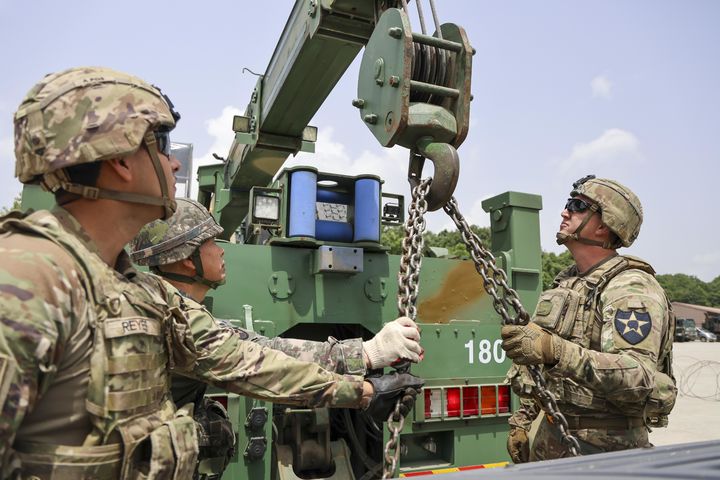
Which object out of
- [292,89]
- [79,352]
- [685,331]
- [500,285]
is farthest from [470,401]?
[685,331]

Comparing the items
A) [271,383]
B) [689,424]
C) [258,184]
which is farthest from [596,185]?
[689,424]

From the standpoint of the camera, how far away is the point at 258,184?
18.7 feet

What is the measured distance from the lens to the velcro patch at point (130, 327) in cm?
142

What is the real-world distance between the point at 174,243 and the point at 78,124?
4.61 ft

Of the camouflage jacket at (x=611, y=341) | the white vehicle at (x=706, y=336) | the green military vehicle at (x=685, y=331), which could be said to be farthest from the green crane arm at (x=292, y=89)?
the white vehicle at (x=706, y=336)

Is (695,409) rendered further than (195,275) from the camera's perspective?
Yes

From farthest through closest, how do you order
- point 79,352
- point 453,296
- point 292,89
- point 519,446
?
point 292,89, point 453,296, point 519,446, point 79,352

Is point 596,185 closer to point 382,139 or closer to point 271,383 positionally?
point 382,139

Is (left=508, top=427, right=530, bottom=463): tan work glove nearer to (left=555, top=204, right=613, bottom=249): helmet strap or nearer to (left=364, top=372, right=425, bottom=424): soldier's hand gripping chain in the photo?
→ (left=555, top=204, right=613, bottom=249): helmet strap

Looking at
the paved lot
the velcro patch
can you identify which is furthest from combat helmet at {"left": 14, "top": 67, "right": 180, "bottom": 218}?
the paved lot

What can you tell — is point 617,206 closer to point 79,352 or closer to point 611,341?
point 611,341

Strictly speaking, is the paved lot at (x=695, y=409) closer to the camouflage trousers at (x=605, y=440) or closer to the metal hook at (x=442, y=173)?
the camouflage trousers at (x=605, y=440)

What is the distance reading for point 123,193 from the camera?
1.57 metres

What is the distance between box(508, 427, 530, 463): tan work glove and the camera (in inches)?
123
